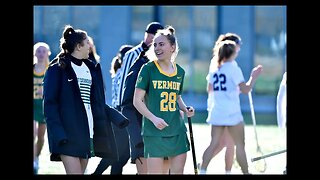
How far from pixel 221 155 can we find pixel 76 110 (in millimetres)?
6638

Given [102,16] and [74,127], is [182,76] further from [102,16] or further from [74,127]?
[102,16]

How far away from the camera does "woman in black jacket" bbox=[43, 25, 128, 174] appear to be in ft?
26.4

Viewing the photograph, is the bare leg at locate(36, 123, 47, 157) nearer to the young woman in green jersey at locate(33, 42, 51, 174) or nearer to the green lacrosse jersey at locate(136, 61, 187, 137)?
the young woman in green jersey at locate(33, 42, 51, 174)

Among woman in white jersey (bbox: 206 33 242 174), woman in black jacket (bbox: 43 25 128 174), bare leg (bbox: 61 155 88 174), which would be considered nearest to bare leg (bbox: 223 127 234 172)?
woman in white jersey (bbox: 206 33 242 174)

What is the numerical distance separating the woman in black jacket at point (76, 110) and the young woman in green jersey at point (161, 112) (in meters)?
0.51

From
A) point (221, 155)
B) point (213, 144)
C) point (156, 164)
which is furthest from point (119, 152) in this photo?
point (221, 155)

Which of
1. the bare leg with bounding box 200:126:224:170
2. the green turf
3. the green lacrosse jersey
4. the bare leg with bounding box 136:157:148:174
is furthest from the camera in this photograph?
the green turf

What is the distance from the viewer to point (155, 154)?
814 centimetres

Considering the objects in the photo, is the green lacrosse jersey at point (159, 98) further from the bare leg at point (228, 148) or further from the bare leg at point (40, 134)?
the bare leg at point (40, 134)

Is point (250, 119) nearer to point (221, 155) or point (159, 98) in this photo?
point (221, 155)

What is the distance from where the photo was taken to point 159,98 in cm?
818

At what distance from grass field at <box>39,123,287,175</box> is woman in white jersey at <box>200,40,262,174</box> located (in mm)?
774
